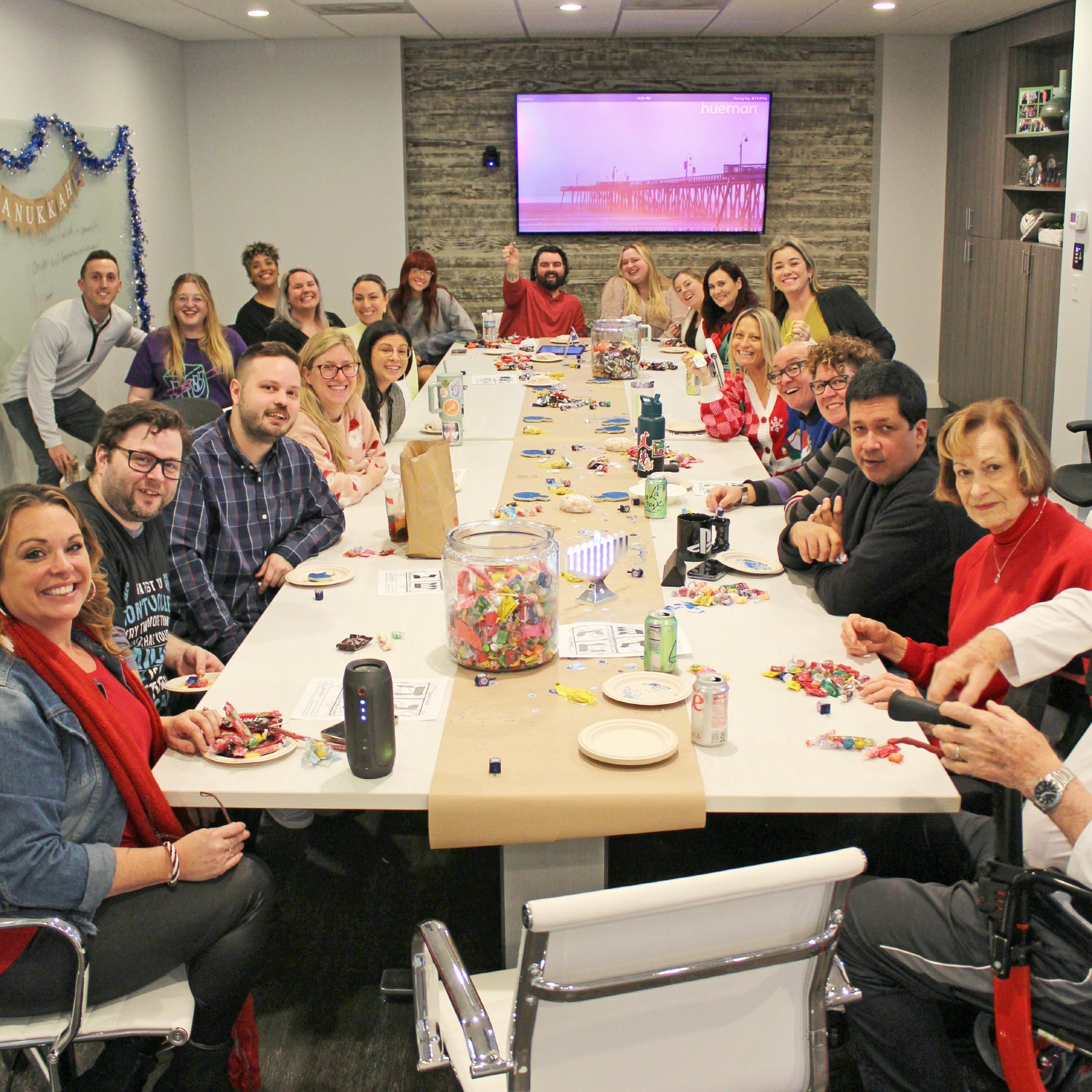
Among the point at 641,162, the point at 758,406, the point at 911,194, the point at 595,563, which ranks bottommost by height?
the point at 595,563

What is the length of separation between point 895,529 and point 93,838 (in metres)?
1.68

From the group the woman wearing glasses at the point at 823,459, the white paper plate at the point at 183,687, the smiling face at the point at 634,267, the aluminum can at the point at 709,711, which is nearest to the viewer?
the aluminum can at the point at 709,711

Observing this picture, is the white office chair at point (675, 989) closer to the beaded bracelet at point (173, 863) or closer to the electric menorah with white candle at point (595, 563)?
the beaded bracelet at point (173, 863)

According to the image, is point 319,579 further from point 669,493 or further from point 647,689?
point 669,493

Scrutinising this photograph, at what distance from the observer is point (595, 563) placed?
104 inches

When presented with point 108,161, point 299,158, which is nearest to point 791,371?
point 108,161

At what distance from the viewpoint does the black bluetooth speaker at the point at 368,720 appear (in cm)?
182

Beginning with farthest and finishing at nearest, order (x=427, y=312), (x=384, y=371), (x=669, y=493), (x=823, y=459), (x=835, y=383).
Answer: (x=427, y=312), (x=384, y=371), (x=669, y=493), (x=823, y=459), (x=835, y=383)

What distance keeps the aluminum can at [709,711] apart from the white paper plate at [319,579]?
1108mm

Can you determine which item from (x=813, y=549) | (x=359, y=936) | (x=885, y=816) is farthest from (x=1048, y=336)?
(x=359, y=936)

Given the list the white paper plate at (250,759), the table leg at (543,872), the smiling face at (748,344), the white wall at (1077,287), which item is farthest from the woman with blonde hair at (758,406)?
the white paper plate at (250,759)

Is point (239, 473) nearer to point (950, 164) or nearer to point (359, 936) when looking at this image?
point (359, 936)

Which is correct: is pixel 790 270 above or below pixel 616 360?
above

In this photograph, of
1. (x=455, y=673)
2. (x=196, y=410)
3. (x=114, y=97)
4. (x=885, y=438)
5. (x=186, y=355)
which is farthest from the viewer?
(x=114, y=97)
